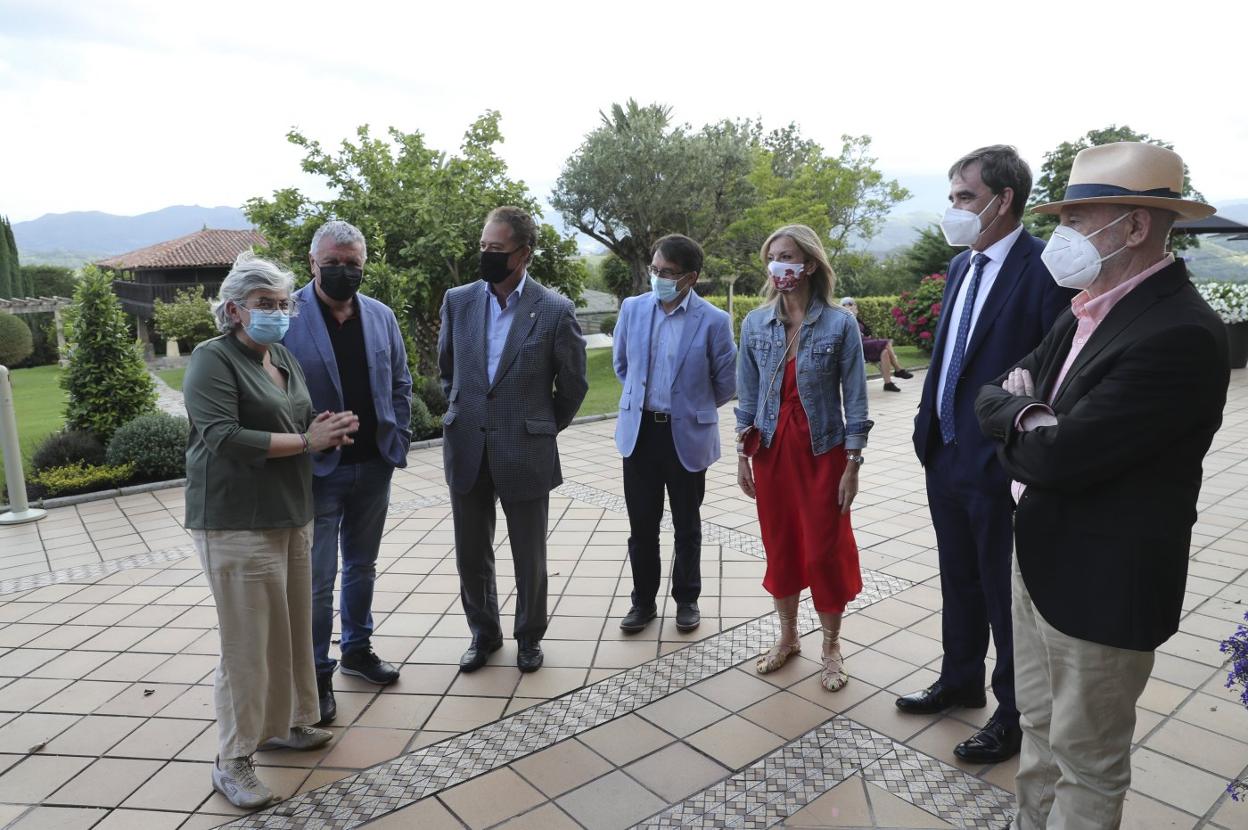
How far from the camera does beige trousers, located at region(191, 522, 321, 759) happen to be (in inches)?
101

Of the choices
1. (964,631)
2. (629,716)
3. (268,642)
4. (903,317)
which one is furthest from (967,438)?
(903,317)

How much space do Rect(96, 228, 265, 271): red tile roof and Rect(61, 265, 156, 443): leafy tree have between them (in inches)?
932

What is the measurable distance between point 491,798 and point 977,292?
7.82 ft

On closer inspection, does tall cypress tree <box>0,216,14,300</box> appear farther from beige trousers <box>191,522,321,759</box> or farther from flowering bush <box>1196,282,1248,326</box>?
flowering bush <box>1196,282,1248,326</box>

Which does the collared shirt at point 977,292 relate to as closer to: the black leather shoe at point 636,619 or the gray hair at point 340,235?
the black leather shoe at point 636,619

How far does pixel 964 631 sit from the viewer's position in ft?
9.87

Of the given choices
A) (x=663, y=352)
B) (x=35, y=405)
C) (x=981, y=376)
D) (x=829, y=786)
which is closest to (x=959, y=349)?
(x=981, y=376)

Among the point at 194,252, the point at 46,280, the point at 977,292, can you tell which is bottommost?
the point at 977,292

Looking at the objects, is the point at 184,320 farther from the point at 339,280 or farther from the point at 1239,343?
the point at 1239,343

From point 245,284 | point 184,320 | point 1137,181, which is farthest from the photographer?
point 184,320

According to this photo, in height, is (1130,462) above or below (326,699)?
above

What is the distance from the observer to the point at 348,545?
11.1ft

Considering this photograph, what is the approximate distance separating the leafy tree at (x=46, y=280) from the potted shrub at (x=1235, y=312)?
36.9 meters

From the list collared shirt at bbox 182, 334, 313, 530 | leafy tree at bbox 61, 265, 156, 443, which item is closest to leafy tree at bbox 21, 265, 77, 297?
leafy tree at bbox 61, 265, 156, 443
